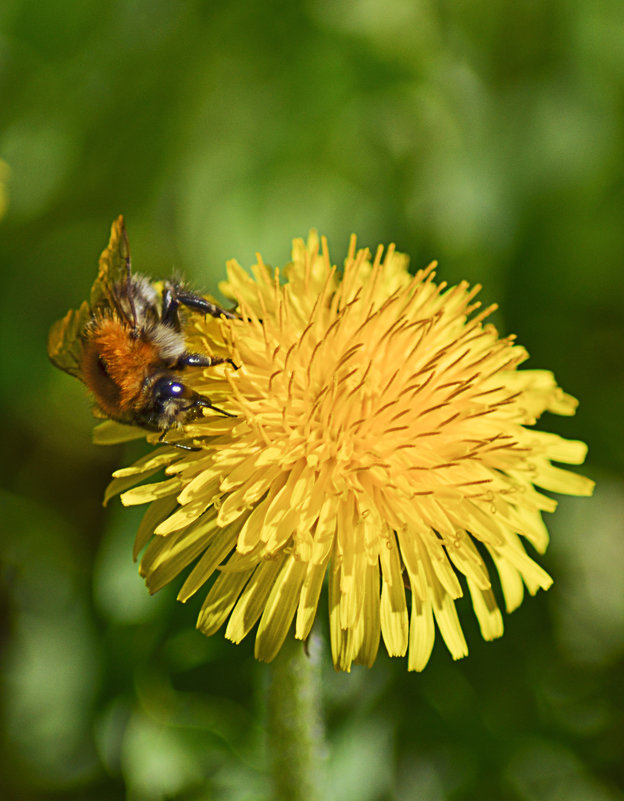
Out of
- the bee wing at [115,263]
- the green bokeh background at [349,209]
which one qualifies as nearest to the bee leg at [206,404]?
the bee wing at [115,263]

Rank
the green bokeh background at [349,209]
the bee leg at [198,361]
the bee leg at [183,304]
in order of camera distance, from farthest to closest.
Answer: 1. the green bokeh background at [349,209]
2. the bee leg at [183,304]
3. the bee leg at [198,361]

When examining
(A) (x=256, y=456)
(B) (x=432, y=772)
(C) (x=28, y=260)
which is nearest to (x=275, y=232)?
(C) (x=28, y=260)

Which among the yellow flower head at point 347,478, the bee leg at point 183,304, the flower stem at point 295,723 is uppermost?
the bee leg at point 183,304

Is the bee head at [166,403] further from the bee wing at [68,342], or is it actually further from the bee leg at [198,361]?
the bee wing at [68,342]

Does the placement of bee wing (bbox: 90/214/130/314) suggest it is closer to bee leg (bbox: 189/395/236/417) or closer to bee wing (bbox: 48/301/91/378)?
bee wing (bbox: 48/301/91/378)

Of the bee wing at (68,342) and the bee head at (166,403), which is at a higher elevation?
the bee wing at (68,342)

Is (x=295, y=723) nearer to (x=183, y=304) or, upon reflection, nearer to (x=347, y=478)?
(x=347, y=478)

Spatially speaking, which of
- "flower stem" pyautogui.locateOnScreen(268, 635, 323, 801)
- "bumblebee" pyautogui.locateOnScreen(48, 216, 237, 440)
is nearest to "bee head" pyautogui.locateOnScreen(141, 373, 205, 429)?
"bumblebee" pyautogui.locateOnScreen(48, 216, 237, 440)
